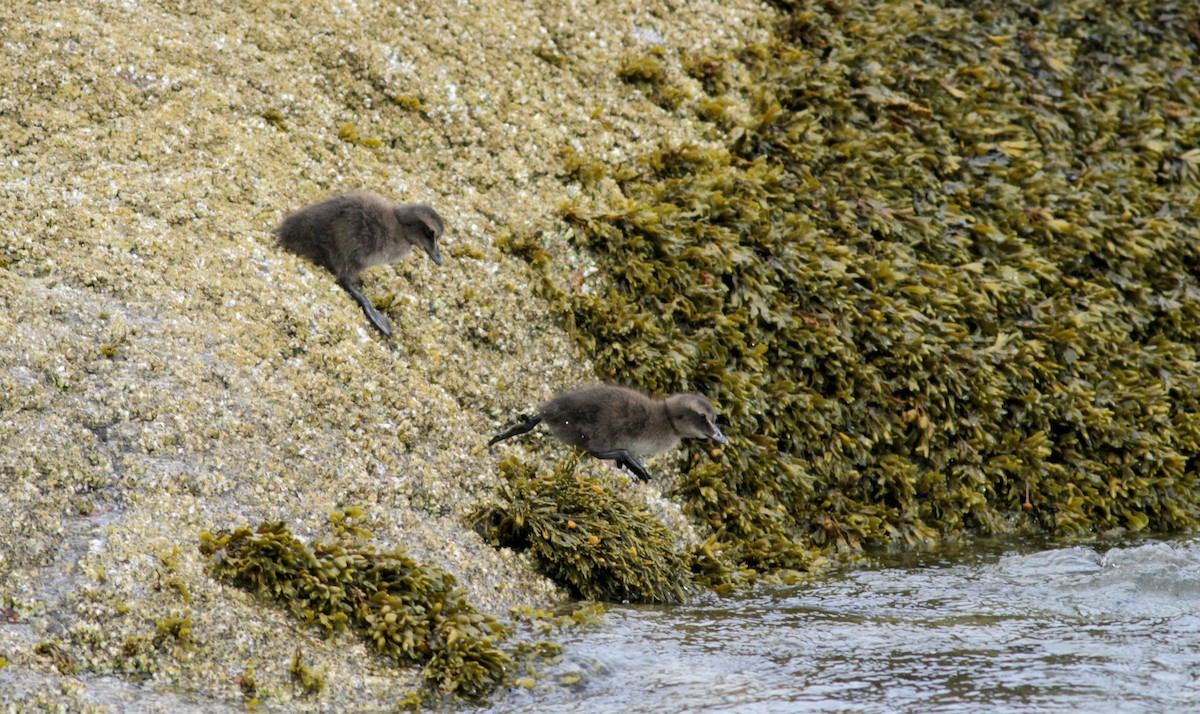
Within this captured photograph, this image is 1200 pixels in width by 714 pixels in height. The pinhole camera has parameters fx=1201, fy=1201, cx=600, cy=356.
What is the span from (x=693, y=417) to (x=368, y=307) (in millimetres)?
2550

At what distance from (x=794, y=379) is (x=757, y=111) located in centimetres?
317

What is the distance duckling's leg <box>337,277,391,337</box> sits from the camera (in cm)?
879

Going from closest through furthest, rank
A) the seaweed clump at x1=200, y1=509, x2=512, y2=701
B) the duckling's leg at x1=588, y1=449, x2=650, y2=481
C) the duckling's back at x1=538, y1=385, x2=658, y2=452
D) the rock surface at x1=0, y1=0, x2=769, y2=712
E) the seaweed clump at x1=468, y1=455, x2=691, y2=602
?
the rock surface at x1=0, y1=0, x2=769, y2=712 → the seaweed clump at x1=200, y1=509, x2=512, y2=701 → the seaweed clump at x1=468, y1=455, x2=691, y2=602 → the duckling's back at x1=538, y1=385, x2=658, y2=452 → the duckling's leg at x1=588, y1=449, x2=650, y2=481

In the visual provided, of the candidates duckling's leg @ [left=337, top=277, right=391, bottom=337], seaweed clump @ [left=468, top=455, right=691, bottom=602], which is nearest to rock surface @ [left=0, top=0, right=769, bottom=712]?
duckling's leg @ [left=337, top=277, right=391, bottom=337]

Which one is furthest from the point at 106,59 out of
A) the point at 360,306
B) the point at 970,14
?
the point at 970,14

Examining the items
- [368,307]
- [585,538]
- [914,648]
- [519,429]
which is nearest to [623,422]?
[519,429]

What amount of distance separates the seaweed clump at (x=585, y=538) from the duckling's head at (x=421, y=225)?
205cm

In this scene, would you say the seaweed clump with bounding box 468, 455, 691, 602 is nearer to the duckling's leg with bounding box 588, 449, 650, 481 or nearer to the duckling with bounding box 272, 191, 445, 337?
the duckling's leg with bounding box 588, 449, 650, 481

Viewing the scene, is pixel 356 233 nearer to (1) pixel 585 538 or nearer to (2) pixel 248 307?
(2) pixel 248 307

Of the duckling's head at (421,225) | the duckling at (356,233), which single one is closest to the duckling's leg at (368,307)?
the duckling at (356,233)

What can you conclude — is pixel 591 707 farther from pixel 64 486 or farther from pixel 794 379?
pixel 794 379

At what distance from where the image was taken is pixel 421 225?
356 inches

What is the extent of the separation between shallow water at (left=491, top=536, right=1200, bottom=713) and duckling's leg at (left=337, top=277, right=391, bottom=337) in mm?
2784

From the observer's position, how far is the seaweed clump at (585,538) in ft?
25.5
